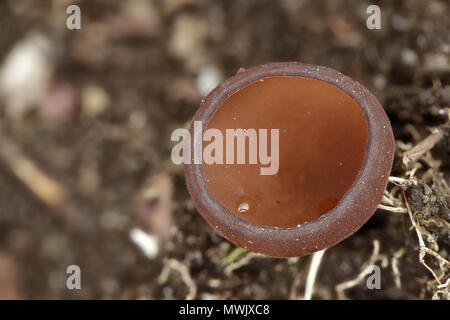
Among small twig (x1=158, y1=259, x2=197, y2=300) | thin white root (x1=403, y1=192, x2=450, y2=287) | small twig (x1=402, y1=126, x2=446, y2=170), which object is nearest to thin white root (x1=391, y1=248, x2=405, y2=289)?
thin white root (x1=403, y1=192, x2=450, y2=287)

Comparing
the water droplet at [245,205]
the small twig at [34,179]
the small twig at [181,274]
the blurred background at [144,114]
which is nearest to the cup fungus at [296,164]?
the water droplet at [245,205]

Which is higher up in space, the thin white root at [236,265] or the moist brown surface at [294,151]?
the moist brown surface at [294,151]

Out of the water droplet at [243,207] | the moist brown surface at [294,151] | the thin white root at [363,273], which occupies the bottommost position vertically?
the thin white root at [363,273]

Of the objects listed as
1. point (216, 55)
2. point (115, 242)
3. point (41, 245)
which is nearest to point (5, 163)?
point (41, 245)

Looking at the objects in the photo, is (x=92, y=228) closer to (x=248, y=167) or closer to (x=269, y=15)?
(x=248, y=167)

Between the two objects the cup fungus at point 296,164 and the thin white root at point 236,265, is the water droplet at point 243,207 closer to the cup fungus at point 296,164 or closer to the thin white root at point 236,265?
the cup fungus at point 296,164
